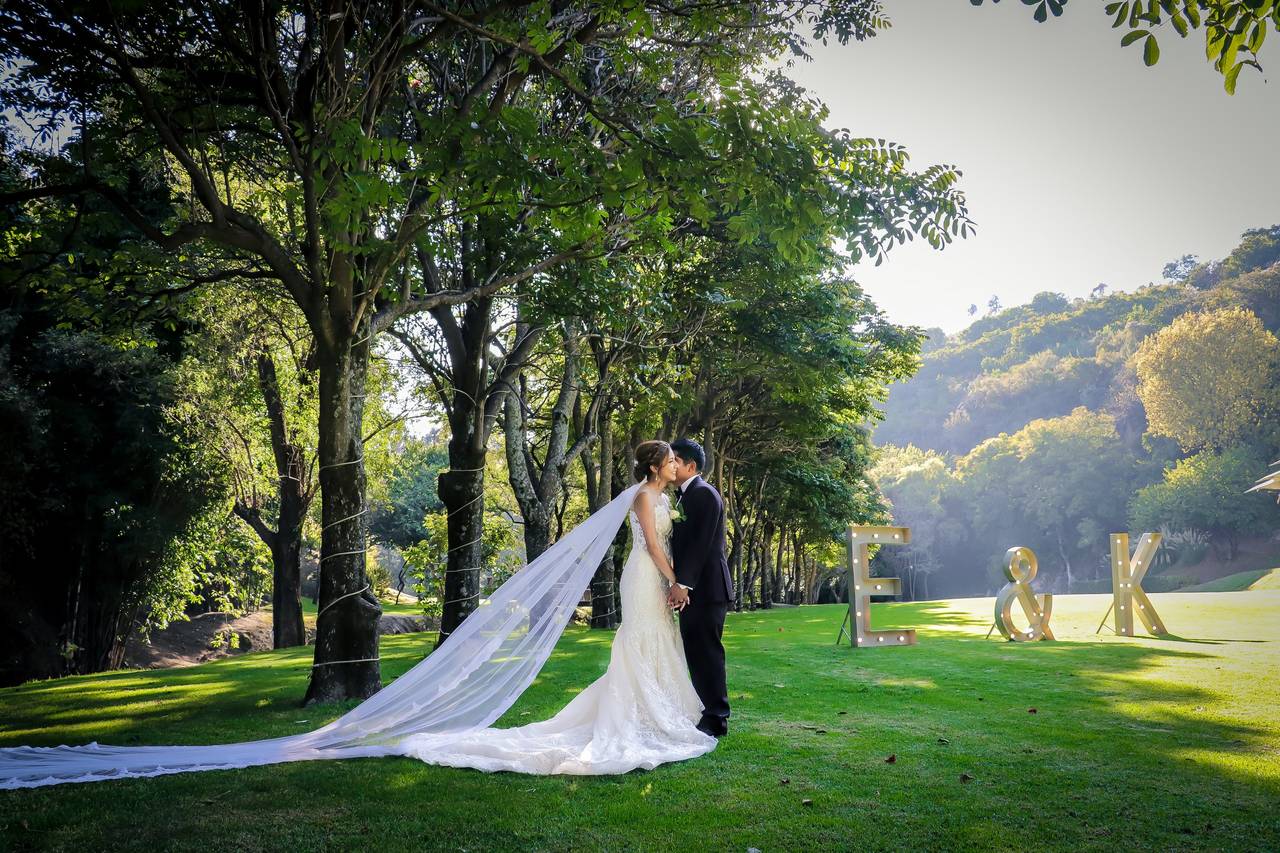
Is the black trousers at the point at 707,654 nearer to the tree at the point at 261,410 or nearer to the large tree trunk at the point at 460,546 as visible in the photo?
the large tree trunk at the point at 460,546

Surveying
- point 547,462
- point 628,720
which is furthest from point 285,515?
point 628,720

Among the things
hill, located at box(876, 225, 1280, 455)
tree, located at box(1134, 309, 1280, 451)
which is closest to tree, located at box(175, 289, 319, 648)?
tree, located at box(1134, 309, 1280, 451)

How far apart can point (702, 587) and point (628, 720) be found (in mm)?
1428

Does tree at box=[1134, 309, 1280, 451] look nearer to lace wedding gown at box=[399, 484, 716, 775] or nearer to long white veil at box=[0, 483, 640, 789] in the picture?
lace wedding gown at box=[399, 484, 716, 775]

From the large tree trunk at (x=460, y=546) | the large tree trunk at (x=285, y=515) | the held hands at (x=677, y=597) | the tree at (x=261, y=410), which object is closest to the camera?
the held hands at (x=677, y=597)

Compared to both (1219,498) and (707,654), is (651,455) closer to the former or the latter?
(707,654)

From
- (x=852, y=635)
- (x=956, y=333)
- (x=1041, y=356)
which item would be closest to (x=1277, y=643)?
(x=852, y=635)

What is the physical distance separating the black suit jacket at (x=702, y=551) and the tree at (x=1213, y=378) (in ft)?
253

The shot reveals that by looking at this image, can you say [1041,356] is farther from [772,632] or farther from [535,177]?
[535,177]

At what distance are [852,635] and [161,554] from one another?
16.3m

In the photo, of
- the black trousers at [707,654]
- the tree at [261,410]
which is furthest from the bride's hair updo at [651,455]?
the tree at [261,410]

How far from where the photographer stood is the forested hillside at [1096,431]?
232ft

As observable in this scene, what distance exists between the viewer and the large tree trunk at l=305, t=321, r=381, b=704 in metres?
9.57

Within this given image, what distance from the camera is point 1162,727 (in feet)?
24.4
